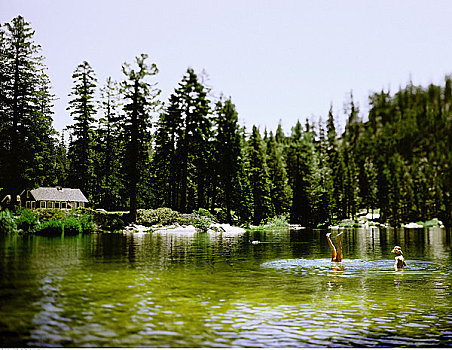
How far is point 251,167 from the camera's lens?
255 feet

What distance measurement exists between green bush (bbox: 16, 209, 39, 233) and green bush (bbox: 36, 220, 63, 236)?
→ 1.80ft

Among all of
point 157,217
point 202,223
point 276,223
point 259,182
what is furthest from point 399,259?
point 276,223

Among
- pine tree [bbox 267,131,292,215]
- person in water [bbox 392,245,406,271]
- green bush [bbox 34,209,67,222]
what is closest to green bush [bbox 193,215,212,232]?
green bush [bbox 34,209,67,222]

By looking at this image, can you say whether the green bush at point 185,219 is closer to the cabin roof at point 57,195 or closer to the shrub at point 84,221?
the shrub at point 84,221

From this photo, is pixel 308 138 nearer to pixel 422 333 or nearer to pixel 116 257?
pixel 116 257

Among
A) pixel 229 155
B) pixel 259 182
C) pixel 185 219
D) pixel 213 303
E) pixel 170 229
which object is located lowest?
pixel 213 303

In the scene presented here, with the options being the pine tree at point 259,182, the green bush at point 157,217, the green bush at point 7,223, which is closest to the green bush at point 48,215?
the green bush at point 7,223

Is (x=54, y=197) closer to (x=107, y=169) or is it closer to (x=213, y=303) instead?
(x=107, y=169)

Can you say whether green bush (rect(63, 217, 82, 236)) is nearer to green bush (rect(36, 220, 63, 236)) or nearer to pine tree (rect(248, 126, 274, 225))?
green bush (rect(36, 220, 63, 236))

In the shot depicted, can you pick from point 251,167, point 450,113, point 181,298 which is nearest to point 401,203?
point 251,167

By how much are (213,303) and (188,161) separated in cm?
5580

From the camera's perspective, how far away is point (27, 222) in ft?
119

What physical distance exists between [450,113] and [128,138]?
143 meters

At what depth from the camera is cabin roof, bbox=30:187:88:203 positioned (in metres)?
62.9
